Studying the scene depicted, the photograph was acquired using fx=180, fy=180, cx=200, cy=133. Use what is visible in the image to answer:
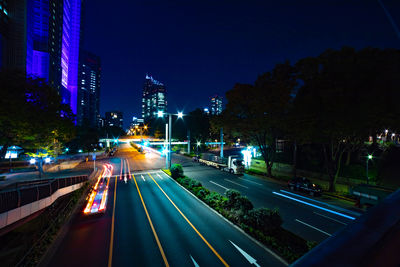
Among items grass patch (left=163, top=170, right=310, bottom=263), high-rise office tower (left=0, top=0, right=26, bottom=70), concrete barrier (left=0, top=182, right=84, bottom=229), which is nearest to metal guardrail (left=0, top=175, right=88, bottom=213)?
concrete barrier (left=0, top=182, right=84, bottom=229)

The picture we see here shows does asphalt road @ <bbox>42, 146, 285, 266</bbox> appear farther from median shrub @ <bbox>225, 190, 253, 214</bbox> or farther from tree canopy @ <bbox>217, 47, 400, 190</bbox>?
tree canopy @ <bbox>217, 47, 400, 190</bbox>

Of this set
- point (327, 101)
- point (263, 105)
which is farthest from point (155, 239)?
point (263, 105)

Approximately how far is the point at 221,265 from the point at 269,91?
22.7 m

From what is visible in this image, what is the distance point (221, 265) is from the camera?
9.84 m

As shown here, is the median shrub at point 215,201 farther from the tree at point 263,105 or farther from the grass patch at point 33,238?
the tree at point 263,105

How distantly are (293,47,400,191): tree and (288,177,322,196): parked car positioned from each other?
3.68 metres

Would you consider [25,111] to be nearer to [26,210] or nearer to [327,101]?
[26,210]

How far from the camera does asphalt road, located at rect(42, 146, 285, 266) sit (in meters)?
10.3

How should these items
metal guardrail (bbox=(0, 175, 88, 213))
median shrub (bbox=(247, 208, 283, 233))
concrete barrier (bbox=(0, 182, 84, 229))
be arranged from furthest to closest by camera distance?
metal guardrail (bbox=(0, 175, 88, 213)) < concrete barrier (bbox=(0, 182, 84, 229)) < median shrub (bbox=(247, 208, 283, 233))

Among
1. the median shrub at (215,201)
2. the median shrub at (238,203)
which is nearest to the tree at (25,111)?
the median shrub at (215,201)

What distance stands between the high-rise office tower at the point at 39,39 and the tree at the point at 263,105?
29.9 meters

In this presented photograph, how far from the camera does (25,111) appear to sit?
2152 centimetres

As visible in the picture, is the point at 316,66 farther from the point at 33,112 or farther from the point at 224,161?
the point at 33,112

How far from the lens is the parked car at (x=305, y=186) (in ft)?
69.3
